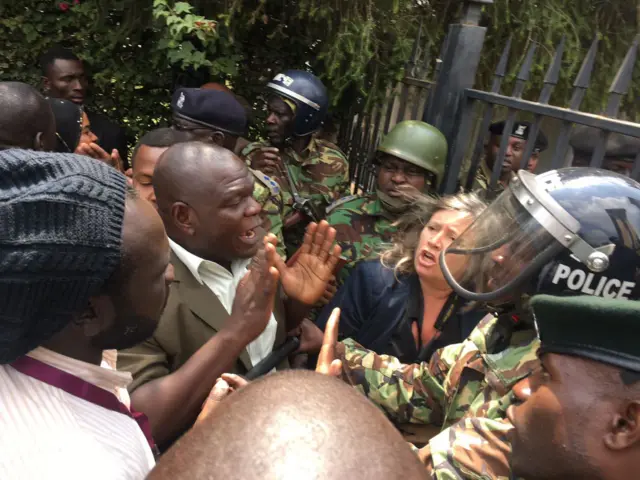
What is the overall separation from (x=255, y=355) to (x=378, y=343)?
675 mm

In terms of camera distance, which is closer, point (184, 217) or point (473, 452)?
point (473, 452)

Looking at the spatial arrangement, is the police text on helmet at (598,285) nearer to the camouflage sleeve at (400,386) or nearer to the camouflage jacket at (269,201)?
the camouflage sleeve at (400,386)

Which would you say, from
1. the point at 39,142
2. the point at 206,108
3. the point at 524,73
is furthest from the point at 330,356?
the point at 206,108

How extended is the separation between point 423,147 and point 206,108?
1.47 meters

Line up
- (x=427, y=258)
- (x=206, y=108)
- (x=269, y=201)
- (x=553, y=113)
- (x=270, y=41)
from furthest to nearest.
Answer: (x=270, y=41) → (x=269, y=201) → (x=206, y=108) → (x=427, y=258) → (x=553, y=113)

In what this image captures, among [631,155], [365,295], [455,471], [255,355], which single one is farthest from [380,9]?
[455,471]

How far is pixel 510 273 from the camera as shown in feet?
5.90

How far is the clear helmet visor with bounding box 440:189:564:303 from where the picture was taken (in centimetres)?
173

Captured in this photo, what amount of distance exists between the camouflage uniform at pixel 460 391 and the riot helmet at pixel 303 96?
2.55 m

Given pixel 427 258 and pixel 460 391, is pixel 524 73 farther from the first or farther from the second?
pixel 460 391

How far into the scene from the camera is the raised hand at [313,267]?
249 centimetres

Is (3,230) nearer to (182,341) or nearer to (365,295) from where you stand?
(182,341)

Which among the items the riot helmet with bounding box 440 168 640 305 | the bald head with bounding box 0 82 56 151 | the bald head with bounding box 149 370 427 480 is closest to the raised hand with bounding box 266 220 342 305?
the riot helmet with bounding box 440 168 640 305

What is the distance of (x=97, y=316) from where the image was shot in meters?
1.23
